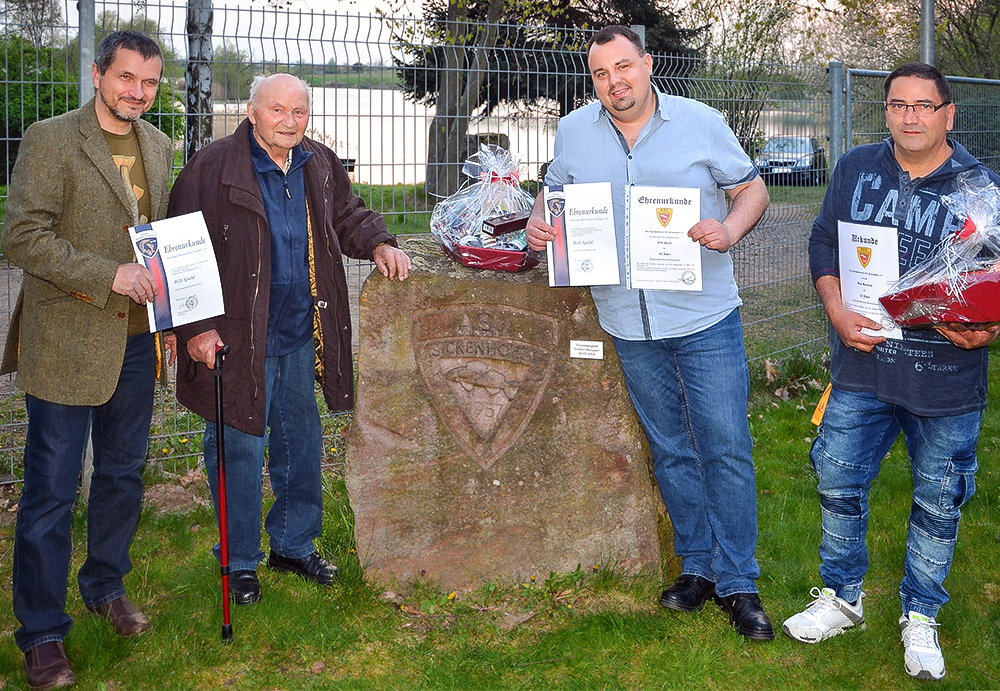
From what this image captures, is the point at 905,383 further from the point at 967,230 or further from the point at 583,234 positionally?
the point at 583,234

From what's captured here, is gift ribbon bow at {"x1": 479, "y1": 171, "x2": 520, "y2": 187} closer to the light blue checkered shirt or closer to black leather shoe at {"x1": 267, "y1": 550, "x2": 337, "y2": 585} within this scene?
the light blue checkered shirt

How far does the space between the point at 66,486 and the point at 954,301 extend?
10.4ft

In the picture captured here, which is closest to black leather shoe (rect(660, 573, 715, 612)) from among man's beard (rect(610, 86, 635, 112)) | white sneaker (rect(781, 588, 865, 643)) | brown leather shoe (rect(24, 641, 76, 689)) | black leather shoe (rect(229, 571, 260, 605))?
white sneaker (rect(781, 588, 865, 643))

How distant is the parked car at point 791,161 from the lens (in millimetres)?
7149

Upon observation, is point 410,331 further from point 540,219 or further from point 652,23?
point 652,23

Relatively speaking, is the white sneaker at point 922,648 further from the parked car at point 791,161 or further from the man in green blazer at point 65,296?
the parked car at point 791,161

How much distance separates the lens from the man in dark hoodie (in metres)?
3.29

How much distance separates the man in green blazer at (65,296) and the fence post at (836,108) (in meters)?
5.70

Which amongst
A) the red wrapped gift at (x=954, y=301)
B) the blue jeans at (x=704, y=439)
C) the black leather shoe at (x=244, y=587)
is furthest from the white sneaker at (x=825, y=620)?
the black leather shoe at (x=244, y=587)

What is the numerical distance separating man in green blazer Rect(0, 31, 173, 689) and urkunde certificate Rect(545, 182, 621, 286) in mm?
1516

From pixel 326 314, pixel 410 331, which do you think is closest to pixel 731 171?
pixel 410 331

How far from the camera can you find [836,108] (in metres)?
7.58

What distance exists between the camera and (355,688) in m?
3.55

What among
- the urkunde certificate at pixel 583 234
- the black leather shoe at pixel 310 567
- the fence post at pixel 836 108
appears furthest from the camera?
the fence post at pixel 836 108
